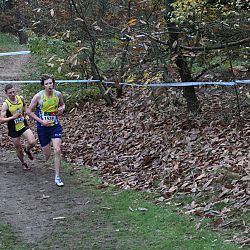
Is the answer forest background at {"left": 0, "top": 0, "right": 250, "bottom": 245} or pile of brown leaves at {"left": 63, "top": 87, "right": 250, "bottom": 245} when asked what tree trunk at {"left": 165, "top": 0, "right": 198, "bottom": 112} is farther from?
pile of brown leaves at {"left": 63, "top": 87, "right": 250, "bottom": 245}

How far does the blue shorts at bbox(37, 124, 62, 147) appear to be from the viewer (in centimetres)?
968

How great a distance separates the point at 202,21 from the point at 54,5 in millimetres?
6801

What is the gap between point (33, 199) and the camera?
28.6 ft

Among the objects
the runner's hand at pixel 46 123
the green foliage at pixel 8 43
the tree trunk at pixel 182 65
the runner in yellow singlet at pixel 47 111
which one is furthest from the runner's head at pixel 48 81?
the green foliage at pixel 8 43

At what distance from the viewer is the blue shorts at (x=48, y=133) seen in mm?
9680

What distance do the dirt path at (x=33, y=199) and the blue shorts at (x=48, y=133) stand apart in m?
0.66

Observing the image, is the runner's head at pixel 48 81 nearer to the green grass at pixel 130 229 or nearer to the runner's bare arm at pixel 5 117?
the runner's bare arm at pixel 5 117

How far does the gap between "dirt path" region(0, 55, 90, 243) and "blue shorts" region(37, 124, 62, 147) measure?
0.66m

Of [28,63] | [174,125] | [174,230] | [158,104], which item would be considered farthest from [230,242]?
[28,63]

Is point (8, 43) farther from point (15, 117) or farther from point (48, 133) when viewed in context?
point (48, 133)

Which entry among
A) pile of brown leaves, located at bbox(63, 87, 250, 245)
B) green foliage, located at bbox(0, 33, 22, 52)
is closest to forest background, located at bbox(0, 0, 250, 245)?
pile of brown leaves, located at bbox(63, 87, 250, 245)

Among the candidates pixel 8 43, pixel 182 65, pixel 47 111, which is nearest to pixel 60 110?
pixel 47 111

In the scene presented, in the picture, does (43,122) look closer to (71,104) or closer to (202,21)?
(202,21)

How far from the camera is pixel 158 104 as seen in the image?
12594mm
